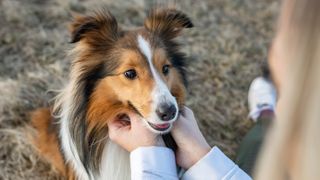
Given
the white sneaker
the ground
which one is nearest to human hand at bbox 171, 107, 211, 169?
the ground

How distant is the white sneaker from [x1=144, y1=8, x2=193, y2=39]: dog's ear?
111cm

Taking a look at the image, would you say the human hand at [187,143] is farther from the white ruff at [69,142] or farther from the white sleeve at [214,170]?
the white ruff at [69,142]

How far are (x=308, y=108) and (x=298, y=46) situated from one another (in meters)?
0.14

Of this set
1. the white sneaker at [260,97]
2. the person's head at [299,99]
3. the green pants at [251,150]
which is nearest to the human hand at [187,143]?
the green pants at [251,150]

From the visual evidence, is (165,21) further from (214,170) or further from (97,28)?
(214,170)

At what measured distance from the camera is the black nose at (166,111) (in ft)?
6.31

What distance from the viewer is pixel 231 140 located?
309 centimetres

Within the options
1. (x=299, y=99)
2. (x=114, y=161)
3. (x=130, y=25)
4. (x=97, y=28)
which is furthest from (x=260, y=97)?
(x=299, y=99)

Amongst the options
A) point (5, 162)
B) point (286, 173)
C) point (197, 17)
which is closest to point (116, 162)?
point (5, 162)

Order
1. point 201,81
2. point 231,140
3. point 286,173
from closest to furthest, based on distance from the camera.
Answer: point 286,173, point 231,140, point 201,81

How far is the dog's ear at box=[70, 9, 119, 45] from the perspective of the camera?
2.04 m

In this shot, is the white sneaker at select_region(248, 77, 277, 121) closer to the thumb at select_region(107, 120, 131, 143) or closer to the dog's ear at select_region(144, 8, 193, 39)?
the dog's ear at select_region(144, 8, 193, 39)

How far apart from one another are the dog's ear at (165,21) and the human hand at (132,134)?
0.39 metres

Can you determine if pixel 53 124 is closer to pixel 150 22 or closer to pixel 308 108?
pixel 150 22
